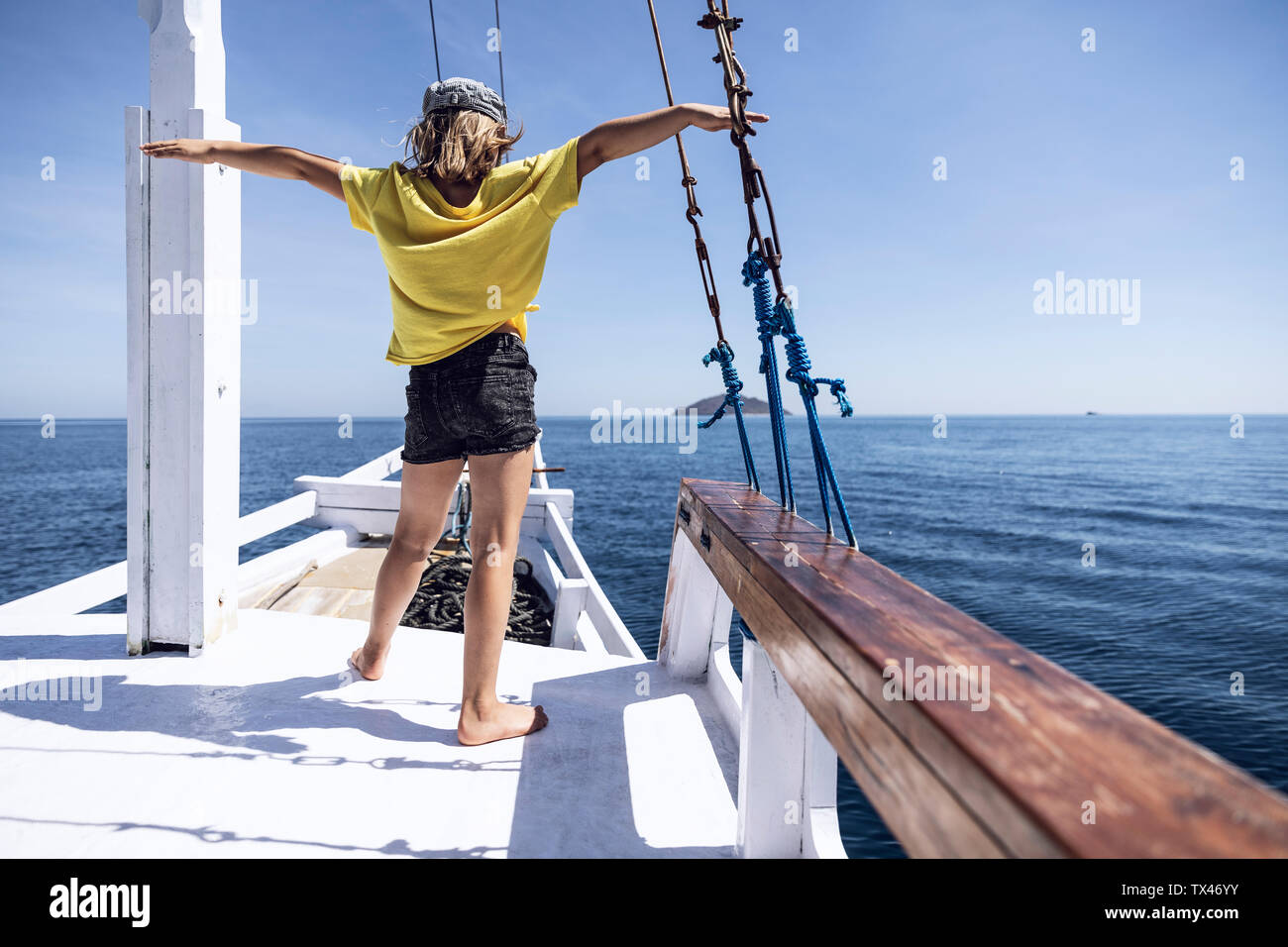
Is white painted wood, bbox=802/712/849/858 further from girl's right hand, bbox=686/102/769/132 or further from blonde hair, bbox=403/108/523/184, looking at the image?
blonde hair, bbox=403/108/523/184

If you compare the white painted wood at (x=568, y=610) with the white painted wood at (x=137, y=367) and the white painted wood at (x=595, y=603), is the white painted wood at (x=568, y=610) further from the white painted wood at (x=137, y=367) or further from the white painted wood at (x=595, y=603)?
the white painted wood at (x=137, y=367)

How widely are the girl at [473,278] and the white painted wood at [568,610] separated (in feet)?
5.34

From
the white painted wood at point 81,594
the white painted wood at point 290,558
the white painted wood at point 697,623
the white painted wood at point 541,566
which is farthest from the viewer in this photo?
the white painted wood at point 541,566

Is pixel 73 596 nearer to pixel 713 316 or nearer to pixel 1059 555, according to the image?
pixel 713 316

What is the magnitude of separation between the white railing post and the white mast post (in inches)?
67.0

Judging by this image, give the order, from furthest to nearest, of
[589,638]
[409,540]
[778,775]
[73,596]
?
[589,638], [73,596], [409,540], [778,775]

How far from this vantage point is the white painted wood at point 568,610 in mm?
3514

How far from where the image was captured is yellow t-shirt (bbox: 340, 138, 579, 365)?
5.29 ft

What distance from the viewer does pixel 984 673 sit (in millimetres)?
721

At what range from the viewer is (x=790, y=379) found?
1.71m

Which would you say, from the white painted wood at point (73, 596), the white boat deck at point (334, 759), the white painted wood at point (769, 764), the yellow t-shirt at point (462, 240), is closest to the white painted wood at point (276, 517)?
the white painted wood at point (73, 596)

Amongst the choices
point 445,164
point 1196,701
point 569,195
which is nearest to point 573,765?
point 569,195

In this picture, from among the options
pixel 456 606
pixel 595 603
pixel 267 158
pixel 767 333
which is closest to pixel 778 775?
pixel 767 333

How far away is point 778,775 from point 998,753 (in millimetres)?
859
